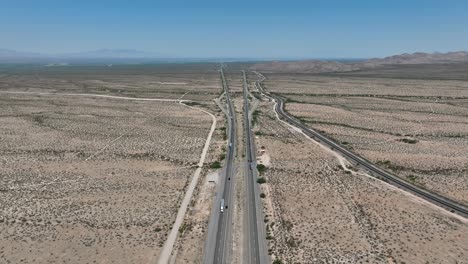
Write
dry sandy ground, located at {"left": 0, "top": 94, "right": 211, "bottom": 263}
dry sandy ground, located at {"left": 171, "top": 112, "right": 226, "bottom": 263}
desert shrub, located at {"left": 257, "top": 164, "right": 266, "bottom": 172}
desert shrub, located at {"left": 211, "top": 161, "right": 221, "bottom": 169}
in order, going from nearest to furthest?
dry sandy ground, located at {"left": 171, "top": 112, "right": 226, "bottom": 263}
dry sandy ground, located at {"left": 0, "top": 94, "right": 211, "bottom": 263}
desert shrub, located at {"left": 257, "top": 164, "right": 266, "bottom": 172}
desert shrub, located at {"left": 211, "top": 161, "right": 221, "bottom": 169}

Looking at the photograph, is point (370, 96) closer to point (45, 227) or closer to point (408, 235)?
point (408, 235)

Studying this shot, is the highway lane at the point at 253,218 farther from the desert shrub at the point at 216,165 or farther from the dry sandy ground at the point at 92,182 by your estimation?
the dry sandy ground at the point at 92,182

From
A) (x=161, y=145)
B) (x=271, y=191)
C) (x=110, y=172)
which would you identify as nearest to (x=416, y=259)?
(x=271, y=191)

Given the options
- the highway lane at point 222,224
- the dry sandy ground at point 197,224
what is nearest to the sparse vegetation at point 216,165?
the highway lane at point 222,224

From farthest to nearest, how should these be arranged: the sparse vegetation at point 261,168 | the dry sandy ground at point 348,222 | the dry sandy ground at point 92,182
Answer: the sparse vegetation at point 261,168 < the dry sandy ground at point 92,182 < the dry sandy ground at point 348,222

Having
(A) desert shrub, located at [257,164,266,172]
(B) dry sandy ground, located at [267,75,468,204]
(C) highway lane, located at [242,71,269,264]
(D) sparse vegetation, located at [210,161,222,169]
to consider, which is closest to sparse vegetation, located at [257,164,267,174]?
(A) desert shrub, located at [257,164,266,172]

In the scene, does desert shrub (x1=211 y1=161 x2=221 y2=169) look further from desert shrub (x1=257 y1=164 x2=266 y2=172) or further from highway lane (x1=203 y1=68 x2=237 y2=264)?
desert shrub (x1=257 y1=164 x2=266 y2=172)
